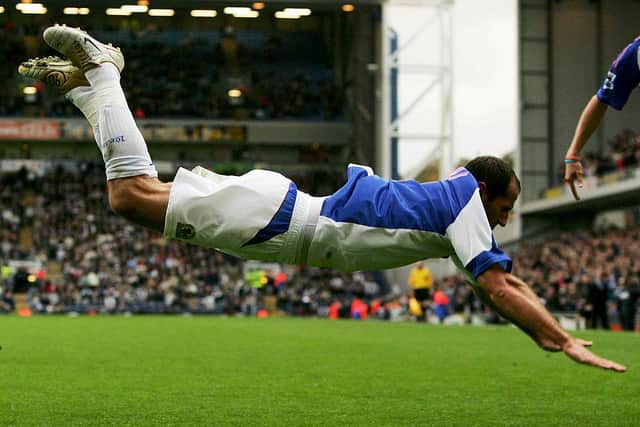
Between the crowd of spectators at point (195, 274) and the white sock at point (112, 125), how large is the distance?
72.5ft

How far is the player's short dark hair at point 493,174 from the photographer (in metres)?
5.33

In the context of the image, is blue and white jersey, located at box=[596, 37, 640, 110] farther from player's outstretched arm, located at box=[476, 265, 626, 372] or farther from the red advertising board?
the red advertising board

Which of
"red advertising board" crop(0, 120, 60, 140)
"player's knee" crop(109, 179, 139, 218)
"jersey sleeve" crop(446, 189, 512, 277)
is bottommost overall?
"jersey sleeve" crop(446, 189, 512, 277)

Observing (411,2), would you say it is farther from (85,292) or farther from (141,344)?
(141,344)

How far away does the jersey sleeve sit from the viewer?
16.4ft

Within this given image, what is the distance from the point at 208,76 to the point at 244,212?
47759mm

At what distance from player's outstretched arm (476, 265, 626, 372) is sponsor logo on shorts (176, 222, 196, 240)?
Result: 1.54m

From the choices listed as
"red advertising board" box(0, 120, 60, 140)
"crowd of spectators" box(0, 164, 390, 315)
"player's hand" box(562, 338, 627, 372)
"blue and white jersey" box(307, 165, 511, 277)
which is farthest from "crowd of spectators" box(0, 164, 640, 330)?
"player's hand" box(562, 338, 627, 372)

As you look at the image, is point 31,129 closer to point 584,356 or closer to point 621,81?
point 621,81

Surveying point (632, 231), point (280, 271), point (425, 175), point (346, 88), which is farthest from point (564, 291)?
point (346, 88)

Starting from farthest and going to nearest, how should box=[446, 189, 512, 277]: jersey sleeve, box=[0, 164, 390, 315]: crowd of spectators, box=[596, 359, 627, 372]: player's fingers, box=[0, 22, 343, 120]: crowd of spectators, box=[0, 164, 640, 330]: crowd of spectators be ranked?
box=[0, 22, 343, 120]: crowd of spectators
box=[0, 164, 390, 315]: crowd of spectators
box=[0, 164, 640, 330]: crowd of spectators
box=[446, 189, 512, 277]: jersey sleeve
box=[596, 359, 627, 372]: player's fingers

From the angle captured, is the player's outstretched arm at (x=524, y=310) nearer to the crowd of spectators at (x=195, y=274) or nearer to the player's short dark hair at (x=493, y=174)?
the player's short dark hair at (x=493, y=174)

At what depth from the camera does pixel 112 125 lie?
559 cm


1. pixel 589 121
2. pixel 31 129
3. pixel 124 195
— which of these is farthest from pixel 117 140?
pixel 31 129
